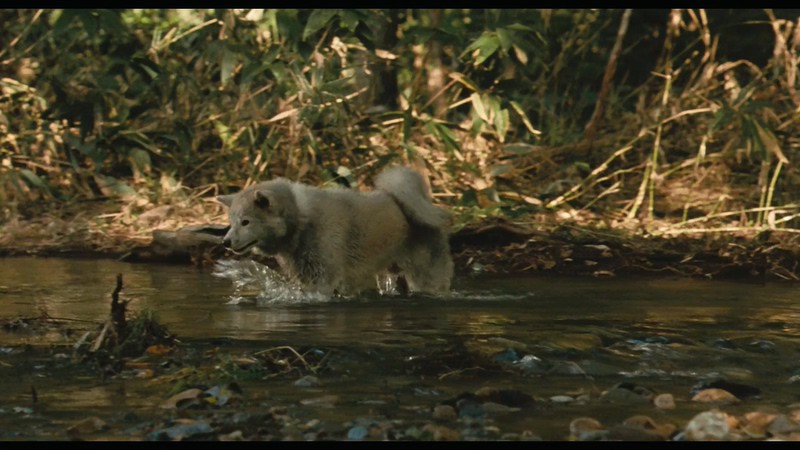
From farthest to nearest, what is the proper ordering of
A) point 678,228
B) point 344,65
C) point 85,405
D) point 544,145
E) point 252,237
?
point 544,145 → point 344,65 → point 678,228 → point 252,237 → point 85,405

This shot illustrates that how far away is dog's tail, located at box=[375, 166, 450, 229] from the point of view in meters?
11.4

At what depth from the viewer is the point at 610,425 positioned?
6227mm

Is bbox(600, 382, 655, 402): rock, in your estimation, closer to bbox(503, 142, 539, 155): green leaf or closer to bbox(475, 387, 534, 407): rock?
bbox(475, 387, 534, 407): rock

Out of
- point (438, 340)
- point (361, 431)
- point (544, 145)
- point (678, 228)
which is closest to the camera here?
point (361, 431)

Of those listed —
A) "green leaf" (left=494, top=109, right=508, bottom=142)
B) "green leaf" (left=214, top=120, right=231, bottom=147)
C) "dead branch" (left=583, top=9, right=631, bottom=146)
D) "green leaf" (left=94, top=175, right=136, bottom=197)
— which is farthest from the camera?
"dead branch" (left=583, top=9, right=631, bottom=146)

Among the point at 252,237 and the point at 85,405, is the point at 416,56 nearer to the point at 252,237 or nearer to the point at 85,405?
the point at 252,237

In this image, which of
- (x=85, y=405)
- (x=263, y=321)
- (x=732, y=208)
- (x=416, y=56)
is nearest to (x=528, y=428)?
(x=85, y=405)

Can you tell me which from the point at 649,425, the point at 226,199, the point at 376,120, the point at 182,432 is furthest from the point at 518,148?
the point at 182,432

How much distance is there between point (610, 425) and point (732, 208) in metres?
8.83

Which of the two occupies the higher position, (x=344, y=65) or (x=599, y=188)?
(x=344, y=65)

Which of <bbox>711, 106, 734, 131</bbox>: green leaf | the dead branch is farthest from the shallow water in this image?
the dead branch

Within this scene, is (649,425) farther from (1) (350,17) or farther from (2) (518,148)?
(2) (518,148)

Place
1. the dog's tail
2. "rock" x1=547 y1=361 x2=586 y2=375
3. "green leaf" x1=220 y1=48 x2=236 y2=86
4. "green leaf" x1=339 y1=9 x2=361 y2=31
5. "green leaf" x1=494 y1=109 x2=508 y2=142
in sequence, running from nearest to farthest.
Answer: "rock" x1=547 y1=361 x2=586 y2=375, the dog's tail, "green leaf" x1=339 y1=9 x2=361 y2=31, "green leaf" x1=220 y1=48 x2=236 y2=86, "green leaf" x1=494 y1=109 x2=508 y2=142

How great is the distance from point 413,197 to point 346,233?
0.74 m
